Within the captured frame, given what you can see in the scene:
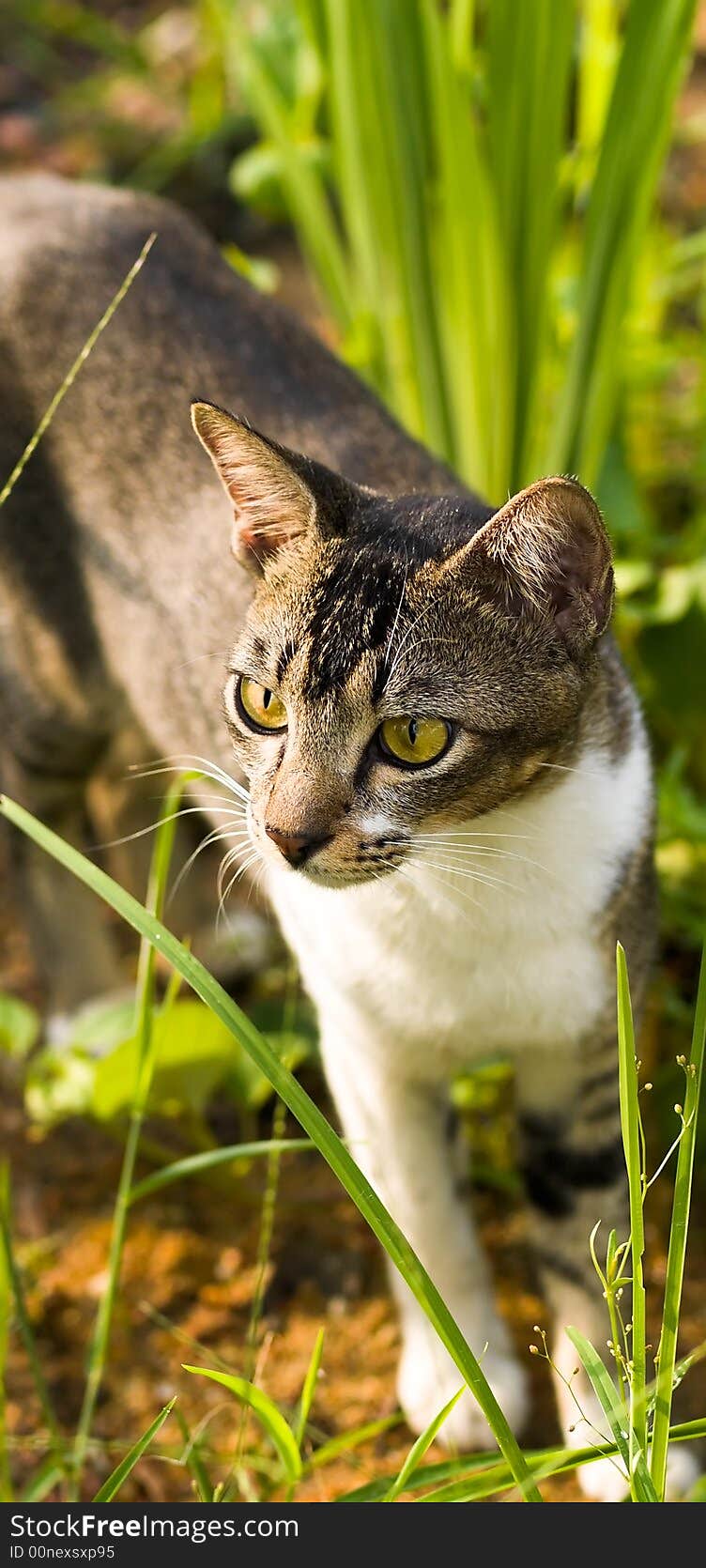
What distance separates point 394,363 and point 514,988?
1.75 metres

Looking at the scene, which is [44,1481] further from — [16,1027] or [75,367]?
[75,367]

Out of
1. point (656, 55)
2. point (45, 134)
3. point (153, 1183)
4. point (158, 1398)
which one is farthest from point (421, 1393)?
point (45, 134)

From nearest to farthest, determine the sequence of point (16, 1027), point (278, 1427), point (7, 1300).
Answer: point (278, 1427)
point (7, 1300)
point (16, 1027)

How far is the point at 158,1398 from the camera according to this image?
2588 millimetres

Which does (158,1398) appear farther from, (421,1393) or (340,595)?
(340,595)

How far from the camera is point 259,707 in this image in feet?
6.20

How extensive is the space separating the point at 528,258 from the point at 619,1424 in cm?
214

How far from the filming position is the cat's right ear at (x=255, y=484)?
1798 mm

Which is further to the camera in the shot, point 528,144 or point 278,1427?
point 528,144

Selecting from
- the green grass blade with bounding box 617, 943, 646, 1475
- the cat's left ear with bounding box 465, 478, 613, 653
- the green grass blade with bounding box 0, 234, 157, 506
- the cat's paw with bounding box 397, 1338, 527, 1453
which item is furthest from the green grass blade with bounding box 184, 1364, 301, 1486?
the green grass blade with bounding box 0, 234, 157, 506

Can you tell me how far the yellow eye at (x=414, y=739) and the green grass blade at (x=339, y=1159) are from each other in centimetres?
36

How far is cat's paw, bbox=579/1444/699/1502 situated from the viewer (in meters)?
2.29

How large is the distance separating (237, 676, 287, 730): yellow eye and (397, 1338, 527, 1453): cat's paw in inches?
43.9

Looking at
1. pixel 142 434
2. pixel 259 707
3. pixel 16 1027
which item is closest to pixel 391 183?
pixel 142 434
